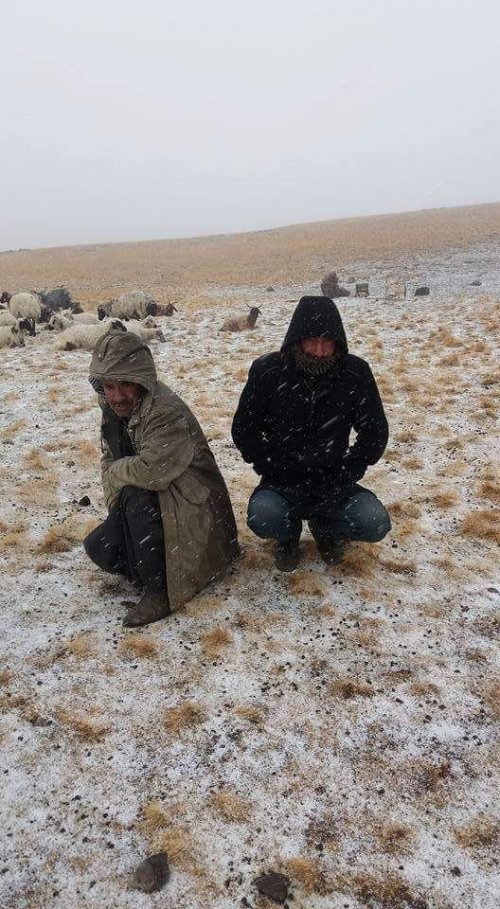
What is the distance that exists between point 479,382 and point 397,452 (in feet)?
8.16

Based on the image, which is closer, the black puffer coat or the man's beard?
the man's beard

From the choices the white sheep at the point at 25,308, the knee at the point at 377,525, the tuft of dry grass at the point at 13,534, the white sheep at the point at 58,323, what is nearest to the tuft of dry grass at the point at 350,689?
the knee at the point at 377,525

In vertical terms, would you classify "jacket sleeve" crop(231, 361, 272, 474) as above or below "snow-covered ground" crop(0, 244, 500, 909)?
above

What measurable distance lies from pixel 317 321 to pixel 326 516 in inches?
47.6

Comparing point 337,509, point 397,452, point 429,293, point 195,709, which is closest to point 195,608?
point 195,709

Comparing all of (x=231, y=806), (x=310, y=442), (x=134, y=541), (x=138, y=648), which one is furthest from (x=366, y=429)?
(x=231, y=806)

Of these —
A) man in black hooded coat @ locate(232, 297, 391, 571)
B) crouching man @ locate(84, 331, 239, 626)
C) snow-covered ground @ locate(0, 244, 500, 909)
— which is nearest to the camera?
snow-covered ground @ locate(0, 244, 500, 909)

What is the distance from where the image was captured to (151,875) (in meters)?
1.99

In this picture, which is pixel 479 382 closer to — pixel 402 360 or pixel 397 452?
pixel 402 360

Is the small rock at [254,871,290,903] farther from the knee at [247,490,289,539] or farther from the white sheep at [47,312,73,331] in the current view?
the white sheep at [47,312,73,331]

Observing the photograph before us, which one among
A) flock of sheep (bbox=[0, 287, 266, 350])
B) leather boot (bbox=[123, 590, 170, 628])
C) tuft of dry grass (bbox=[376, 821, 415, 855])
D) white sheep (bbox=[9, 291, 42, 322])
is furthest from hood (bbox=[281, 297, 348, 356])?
white sheep (bbox=[9, 291, 42, 322])

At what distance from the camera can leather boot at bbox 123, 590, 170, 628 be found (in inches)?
128

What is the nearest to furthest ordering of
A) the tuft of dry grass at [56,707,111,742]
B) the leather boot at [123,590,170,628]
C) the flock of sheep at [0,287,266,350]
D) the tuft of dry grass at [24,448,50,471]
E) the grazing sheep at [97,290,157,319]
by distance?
the tuft of dry grass at [56,707,111,742], the leather boot at [123,590,170,628], the tuft of dry grass at [24,448,50,471], the flock of sheep at [0,287,266,350], the grazing sheep at [97,290,157,319]

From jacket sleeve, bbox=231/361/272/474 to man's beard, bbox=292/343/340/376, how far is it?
Answer: 27 centimetres
